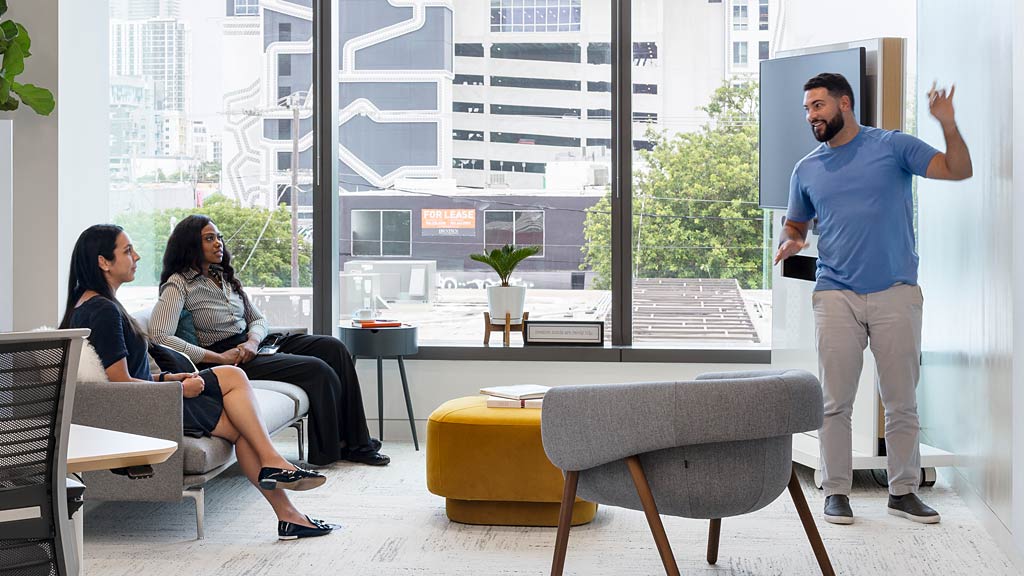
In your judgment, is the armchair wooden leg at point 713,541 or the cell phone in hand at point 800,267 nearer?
the armchair wooden leg at point 713,541

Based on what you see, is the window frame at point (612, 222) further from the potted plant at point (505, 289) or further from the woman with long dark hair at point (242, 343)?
the woman with long dark hair at point (242, 343)

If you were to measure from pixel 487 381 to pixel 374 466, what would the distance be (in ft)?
3.06

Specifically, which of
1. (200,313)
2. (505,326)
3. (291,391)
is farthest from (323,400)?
(505,326)

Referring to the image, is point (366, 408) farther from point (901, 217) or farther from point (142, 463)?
point (142, 463)

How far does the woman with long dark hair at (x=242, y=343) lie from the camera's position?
4.73 m

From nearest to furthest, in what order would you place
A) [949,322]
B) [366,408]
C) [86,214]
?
[949,322], [86,214], [366,408]

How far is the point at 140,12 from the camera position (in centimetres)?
589

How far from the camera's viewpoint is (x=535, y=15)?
584 cm

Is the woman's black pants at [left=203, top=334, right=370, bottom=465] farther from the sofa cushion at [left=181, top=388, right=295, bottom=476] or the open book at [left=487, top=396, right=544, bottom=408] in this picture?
the open book at [left=487, top=396, right=544, bottom=408]

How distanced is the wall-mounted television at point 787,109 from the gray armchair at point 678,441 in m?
1.85

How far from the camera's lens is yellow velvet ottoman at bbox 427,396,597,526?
3.87m

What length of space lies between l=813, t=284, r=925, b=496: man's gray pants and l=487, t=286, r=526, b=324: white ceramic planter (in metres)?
1.96

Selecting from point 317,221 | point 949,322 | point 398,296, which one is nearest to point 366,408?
point 398,296

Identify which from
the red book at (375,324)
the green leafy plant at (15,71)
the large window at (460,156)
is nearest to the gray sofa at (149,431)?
the red book at (375,324)
